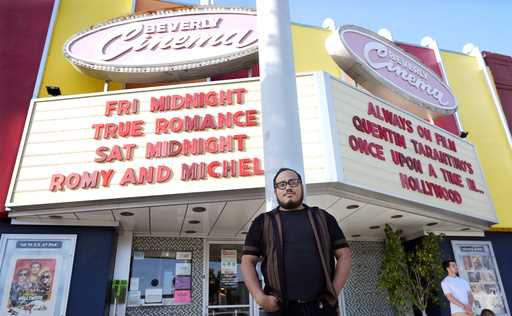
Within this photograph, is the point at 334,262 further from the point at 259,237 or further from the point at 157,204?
the point at 157,204

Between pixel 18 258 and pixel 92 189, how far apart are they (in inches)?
90.3

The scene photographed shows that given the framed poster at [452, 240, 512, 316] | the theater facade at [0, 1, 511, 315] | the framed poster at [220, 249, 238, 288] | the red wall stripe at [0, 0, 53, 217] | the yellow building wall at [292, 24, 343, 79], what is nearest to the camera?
the theater facade at [0, 1, 511, 315]

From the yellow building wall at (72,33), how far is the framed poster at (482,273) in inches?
339

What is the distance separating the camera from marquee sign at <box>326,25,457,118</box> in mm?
7067

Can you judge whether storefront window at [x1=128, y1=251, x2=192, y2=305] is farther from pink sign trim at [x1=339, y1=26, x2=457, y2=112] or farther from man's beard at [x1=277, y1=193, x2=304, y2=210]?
man's beard at [x1=277, y1=193, x2=304, y2=210]

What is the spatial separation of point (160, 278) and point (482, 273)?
7.44 meters

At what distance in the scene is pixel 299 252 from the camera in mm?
1898

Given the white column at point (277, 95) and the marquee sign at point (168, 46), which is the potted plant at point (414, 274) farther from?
the white column at point (277, 95)

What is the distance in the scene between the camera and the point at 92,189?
211 inches

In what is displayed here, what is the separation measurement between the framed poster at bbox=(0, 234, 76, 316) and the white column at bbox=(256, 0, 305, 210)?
18.2ft

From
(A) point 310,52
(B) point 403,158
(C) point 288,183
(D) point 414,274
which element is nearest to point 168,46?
(A) point 310,52

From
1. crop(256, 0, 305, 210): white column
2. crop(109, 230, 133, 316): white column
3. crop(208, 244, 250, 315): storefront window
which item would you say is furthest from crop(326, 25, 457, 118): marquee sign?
crop(109, 230, 133, 316): white column

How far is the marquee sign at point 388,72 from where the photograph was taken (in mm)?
7067

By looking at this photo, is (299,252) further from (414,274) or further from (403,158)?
(414,274)
